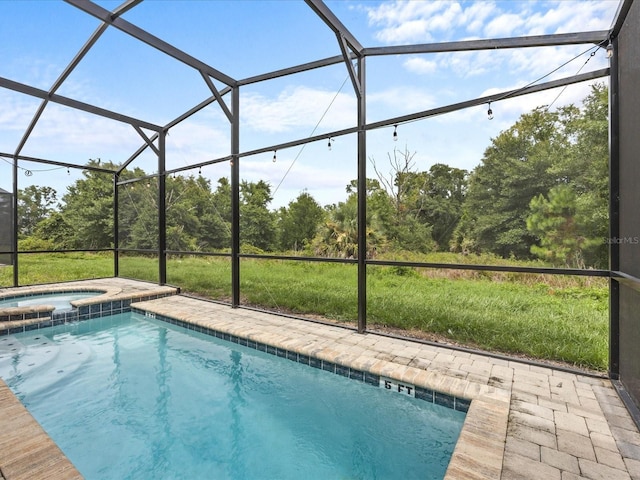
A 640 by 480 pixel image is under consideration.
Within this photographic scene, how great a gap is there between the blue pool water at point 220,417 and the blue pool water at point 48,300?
201cm

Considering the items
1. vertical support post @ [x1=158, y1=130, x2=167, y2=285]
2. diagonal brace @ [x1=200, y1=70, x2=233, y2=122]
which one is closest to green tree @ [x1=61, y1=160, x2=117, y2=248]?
vertical support post @ [x1=158, y1=130, x2=167, y2=285]

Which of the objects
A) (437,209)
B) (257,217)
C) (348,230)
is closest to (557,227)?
(437,209)

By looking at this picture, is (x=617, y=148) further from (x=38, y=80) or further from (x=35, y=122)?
(x=35, y=122)

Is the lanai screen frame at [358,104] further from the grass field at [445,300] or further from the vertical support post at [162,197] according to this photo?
the grass field at [445,300]

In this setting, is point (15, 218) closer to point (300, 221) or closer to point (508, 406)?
point (300, 221)

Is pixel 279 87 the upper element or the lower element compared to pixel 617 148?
upper

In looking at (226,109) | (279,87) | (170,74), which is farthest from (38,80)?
(279,87)

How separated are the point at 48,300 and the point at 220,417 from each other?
5.57 m

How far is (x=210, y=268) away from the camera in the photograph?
25.0ft

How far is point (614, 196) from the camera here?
2488mm

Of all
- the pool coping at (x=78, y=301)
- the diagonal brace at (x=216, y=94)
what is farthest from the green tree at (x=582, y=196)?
the pool coping at (x=78, y=301)

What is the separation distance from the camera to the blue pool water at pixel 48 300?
5.46m

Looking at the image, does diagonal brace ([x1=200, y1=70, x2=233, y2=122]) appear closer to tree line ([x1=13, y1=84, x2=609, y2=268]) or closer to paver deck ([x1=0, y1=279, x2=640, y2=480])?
tree line ([x1=13, y1=84, x2=609, y2=268])

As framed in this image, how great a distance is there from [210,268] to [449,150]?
19.4ft
